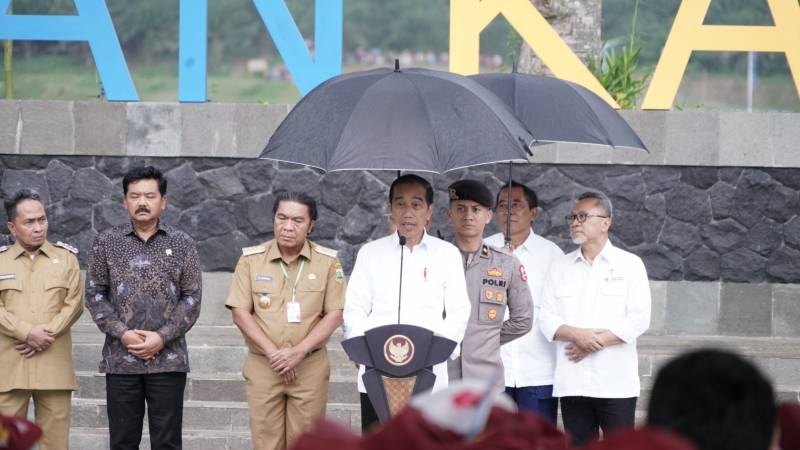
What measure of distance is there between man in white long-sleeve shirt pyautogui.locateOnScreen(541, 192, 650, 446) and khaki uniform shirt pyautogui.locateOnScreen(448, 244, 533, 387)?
0.85ft

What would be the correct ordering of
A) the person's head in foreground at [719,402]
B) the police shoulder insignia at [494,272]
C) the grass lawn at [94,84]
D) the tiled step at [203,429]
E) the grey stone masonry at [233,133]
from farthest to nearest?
the grass lawn at [94,84] → the grey stone masonry at [233,133] → the tiled step at [203,429] → the police shoulder insignia at [494,272] → the person's head in foreground at [719,402]

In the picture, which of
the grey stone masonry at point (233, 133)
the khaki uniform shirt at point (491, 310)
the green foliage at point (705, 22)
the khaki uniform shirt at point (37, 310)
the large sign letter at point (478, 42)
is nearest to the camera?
the khaki uniform shirt at point (491, 310)

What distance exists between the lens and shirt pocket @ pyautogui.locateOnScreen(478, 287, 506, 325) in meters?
5.56

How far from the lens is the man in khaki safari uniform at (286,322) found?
5.64 metres

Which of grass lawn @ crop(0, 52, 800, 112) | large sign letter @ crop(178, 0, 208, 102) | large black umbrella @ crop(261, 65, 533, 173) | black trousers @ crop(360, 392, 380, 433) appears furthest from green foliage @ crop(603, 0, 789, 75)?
black trousers @ crop(360, 392, 380, 433)

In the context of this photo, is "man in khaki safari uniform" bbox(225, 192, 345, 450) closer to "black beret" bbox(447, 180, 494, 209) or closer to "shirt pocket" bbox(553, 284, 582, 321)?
"black beret" bbox(447, 180, 494, 209)

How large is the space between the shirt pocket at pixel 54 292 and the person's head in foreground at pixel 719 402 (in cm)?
407

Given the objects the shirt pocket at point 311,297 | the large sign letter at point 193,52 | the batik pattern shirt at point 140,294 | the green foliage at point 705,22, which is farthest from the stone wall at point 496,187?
the shirt pocket at point 311,297

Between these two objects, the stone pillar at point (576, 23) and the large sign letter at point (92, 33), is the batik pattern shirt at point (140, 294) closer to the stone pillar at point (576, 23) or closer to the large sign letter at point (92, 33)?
the large sign letter at point (92, 33)

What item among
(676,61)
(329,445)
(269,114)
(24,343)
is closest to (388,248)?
(24,343)

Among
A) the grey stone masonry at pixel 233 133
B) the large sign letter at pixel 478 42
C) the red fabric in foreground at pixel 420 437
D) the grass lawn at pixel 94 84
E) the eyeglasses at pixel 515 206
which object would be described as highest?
Result: the large sign letter at pixel 478 42

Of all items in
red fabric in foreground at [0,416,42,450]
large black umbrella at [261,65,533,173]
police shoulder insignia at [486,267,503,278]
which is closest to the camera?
red fabric in foreground at [0,416,42,450]

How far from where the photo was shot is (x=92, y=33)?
367 inches

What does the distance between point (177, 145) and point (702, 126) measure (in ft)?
13.2
